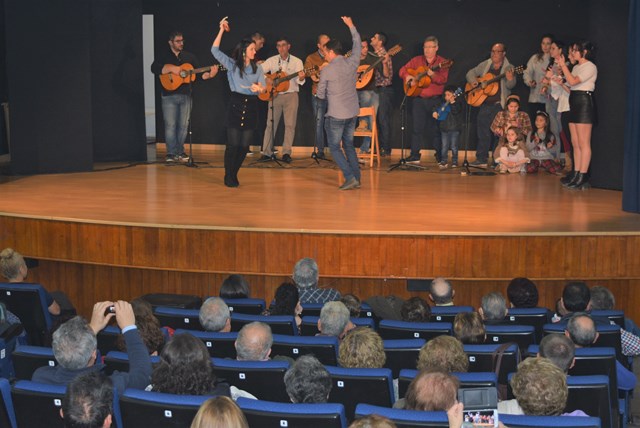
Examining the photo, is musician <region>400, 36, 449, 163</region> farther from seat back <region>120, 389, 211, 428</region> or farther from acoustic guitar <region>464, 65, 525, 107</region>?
seat back <region>120, 389, 211, 428</region>

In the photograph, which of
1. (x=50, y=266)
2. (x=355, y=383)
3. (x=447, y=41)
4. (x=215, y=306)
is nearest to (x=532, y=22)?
(x=447, y=41)

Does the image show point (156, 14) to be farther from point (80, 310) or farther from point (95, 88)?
point (80, 310)

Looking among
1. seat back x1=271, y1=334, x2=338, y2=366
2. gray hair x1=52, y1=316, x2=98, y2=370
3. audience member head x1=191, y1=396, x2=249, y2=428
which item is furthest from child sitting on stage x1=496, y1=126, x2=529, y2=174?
audience member head x1=191, y1=396, x2=249, y2=428

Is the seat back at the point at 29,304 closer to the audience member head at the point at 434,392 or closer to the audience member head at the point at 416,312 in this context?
the audience member head at the point at 416,312

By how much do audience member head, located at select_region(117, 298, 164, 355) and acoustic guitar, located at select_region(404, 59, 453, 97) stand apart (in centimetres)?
750

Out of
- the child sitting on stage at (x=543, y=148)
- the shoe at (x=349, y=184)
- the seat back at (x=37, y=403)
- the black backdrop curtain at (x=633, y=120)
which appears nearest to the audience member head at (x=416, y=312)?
the seat back at (x=37, y=403)

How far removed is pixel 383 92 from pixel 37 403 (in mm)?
9609

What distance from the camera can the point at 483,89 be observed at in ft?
39.0

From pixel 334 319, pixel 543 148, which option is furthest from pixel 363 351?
pixel 543 148

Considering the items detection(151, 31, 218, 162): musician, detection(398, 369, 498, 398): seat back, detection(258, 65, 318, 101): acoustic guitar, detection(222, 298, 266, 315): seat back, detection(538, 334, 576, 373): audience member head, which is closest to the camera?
detection(398, 369, 498, 398): seat back

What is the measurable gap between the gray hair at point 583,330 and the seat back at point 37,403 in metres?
2.49

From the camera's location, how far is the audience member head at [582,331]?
4809mm

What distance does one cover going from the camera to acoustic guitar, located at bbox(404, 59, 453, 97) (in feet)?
38.4

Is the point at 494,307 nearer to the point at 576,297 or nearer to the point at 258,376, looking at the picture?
the point at 576,297
